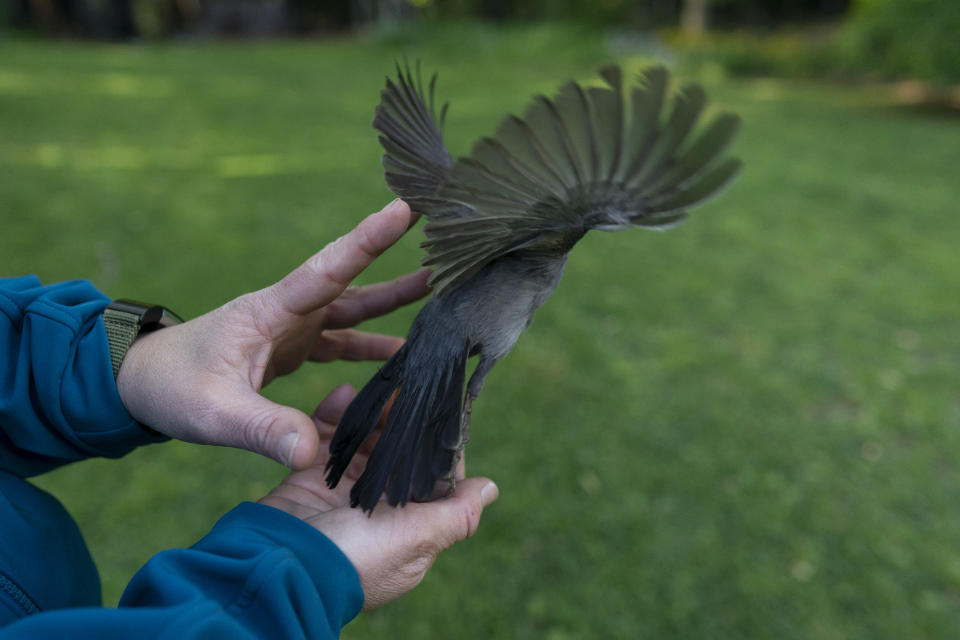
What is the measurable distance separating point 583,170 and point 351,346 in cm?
124

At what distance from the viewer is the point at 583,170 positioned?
1.33 metres

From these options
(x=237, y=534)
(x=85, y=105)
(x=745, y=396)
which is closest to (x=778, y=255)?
(x=745, y=396)

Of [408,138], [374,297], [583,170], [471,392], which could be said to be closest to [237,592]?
[471,392]

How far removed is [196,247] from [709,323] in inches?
174

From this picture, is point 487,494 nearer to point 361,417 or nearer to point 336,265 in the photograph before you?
point 361,417

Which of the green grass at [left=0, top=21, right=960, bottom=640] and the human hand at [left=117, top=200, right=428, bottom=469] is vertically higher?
the human hand at [left=117, top=200, right=428, bottom=469]

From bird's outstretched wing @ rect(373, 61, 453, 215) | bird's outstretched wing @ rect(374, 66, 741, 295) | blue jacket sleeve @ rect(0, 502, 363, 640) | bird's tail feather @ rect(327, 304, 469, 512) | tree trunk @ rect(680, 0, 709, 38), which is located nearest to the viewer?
blue jacket sleeve @ rect(0, 502, 363, 640)

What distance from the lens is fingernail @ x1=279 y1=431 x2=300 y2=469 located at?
4.22ft

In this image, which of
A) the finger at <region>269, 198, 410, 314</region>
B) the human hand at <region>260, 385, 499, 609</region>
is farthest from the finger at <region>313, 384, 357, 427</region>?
the finger at <region>269, 198, 410, 314</region>

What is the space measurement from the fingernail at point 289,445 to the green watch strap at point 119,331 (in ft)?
1.74

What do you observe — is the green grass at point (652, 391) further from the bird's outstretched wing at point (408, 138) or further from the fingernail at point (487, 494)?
the bird's outstretched wing at point (408, 138)

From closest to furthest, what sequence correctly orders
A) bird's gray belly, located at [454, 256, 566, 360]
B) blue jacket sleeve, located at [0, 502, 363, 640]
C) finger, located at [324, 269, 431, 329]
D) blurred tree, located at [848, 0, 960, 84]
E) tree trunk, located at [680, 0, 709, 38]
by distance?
blue jacket sleeve, located at [0, 502, 363, 640], bird's gray belly, located at [454, 256, 566, 360], finger, located at [324, 269, 431, 329], blurred tree, located at [848, 0, 960, 84], tree trunk, located at [680, 0, 709, 38]

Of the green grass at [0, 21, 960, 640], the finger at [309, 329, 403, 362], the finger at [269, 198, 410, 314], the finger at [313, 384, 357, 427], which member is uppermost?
the finger at [269, 198, 410, 314]

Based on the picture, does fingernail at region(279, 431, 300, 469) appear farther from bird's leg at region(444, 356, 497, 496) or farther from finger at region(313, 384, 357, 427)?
finger at region(313, 384, 357, 427)
